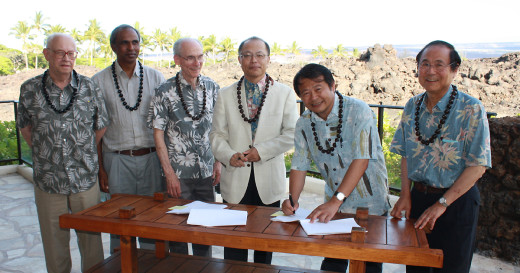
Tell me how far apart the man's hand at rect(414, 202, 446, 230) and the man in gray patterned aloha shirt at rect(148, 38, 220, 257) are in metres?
1.53

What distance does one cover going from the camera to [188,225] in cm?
209

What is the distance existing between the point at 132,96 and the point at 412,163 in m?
1.96

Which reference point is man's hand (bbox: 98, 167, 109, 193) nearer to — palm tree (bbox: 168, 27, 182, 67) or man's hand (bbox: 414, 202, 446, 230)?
man's hand (bbox: 414, 202, 446, 230)

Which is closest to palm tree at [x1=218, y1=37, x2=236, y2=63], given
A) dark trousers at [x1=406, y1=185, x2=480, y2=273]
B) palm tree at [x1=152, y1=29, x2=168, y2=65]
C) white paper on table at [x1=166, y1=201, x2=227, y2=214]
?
palm tree at [x1=152, y1=29, x2=168, y2=65]

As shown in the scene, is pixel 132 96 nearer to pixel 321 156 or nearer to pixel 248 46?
pixel 248 46

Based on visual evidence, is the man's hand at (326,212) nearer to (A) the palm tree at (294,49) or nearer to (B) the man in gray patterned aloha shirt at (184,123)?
(B) the man in gray patterned aloha shirt at (184,123)

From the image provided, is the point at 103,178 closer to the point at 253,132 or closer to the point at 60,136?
the point at 60,136

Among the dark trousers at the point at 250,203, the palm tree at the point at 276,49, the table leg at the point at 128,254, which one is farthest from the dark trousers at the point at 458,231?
the palm tree at the point at 276,49

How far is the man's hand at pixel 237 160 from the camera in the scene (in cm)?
→ 262

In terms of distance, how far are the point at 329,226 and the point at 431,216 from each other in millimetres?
484

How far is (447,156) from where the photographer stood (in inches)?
79.9

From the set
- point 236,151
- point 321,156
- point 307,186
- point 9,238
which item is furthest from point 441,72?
point 9,238

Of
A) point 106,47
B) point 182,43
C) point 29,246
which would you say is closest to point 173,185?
point 182,43

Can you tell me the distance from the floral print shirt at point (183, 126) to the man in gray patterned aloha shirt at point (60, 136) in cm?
40
